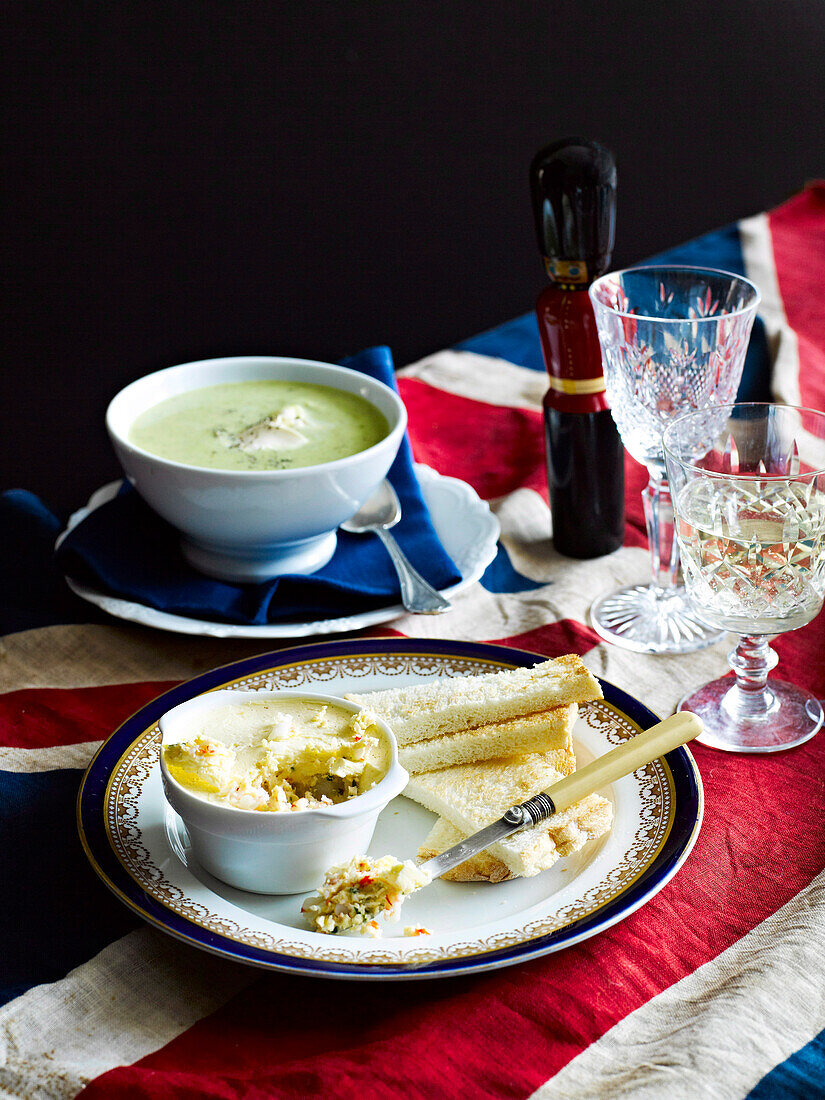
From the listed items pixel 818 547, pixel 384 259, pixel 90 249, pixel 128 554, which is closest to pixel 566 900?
pixel 818 547

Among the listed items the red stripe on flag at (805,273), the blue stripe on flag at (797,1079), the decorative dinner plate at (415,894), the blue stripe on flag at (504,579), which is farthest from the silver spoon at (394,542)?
the red stripe on flag at (805,273)

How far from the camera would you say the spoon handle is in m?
1.17

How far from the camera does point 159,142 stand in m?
2.21

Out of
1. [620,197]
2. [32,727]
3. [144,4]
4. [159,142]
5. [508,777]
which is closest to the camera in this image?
[508,777]

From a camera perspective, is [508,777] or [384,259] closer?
[508,777]

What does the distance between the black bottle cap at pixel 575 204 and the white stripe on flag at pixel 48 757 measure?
0.74m

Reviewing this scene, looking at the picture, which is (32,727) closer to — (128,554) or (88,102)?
(128,554)

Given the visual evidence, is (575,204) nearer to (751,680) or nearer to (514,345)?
(751,680)

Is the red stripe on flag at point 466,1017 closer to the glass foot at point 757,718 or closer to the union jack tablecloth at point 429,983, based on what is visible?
the union jack tablecloth at point 429,983

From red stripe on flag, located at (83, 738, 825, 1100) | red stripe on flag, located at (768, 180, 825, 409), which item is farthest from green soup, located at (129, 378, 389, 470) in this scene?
red stripe on flag, located at (768, 180, 825, 409)

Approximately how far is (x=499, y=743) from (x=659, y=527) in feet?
1.51

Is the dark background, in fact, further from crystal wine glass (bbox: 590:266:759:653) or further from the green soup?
crystal wine glass (bbox: 590:266:759:653)

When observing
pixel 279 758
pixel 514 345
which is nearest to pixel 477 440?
pixel 514 345

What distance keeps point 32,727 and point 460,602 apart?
1.62ft
